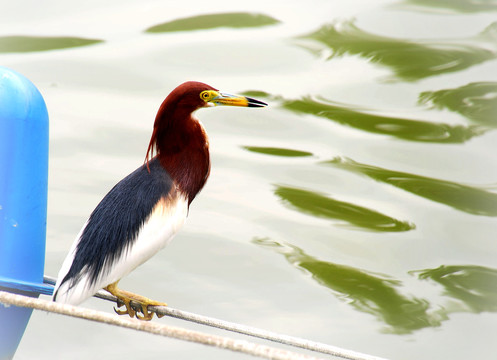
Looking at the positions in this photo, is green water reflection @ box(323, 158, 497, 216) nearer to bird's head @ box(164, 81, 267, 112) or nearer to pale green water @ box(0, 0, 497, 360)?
pale green water @ box(0, 0, 497, 360)

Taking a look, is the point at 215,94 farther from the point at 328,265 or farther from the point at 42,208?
the point at 328,265

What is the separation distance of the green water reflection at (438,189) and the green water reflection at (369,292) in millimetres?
566

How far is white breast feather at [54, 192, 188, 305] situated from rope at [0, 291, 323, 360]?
0.77ft

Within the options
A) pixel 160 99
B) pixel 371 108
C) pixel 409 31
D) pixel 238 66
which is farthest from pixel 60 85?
pixel 409 31

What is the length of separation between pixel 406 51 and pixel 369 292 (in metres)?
1.64

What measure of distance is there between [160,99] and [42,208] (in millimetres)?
1881

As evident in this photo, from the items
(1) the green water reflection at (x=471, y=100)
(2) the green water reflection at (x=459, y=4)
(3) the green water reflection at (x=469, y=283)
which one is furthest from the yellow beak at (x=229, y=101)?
(2) the green water reflection at (x=459, y=4)

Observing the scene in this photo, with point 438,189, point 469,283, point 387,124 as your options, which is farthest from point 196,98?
point 387,124

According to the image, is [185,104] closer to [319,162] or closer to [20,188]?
[20,188]

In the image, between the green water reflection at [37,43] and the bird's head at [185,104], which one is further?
the green water reflection at [37,43]

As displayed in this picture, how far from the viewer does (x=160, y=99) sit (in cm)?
356

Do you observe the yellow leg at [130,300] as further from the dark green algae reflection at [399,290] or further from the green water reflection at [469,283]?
the green water reflection at [469,283]

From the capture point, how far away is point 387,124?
139 inches

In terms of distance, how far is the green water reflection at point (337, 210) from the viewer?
2.96 meters
